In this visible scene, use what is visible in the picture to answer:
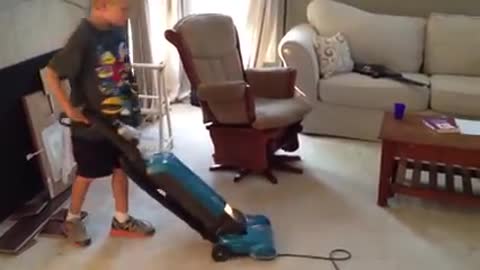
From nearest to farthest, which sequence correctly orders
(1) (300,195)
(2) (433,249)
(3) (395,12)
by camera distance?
(2) (433,249)
(1) (300,195)
(3) (395,12)

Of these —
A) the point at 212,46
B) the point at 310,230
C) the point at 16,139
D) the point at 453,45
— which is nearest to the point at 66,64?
the point at 16,139

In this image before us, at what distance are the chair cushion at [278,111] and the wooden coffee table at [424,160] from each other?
1.76ft

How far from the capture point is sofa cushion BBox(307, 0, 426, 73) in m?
4.14

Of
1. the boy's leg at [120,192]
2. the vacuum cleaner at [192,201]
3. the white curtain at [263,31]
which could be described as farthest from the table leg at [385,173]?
the white curtain at [263,31]

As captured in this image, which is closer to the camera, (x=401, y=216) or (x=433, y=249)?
(x=433, y=249)

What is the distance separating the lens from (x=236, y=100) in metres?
3.14

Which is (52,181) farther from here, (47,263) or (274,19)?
(274,19)

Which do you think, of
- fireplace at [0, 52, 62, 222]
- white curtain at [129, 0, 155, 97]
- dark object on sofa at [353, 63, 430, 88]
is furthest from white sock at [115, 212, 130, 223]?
dark object on sofa at [353, 63, 430, 88]

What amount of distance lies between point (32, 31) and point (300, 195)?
169 cm

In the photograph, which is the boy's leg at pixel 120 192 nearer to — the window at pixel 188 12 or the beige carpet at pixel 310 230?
the beige carpet at pixel 310 230

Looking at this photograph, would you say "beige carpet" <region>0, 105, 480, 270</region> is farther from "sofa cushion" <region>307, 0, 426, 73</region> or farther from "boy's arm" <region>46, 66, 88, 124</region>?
"sofa cushion" <region>307, 0, 426, 73</region>

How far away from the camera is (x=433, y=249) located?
8.69ft

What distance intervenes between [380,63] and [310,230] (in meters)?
1.81

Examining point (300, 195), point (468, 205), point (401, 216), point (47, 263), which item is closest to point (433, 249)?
point (401, 216)
